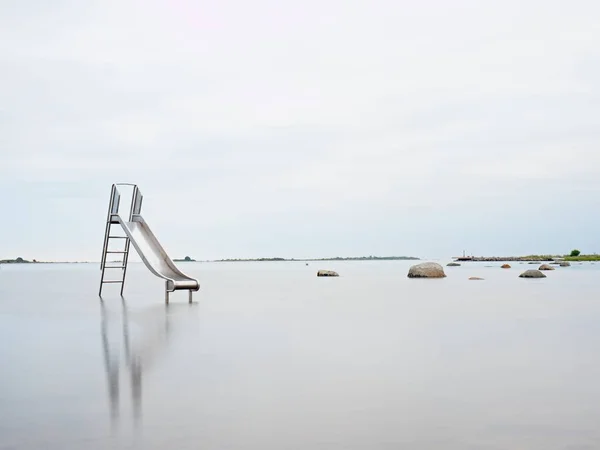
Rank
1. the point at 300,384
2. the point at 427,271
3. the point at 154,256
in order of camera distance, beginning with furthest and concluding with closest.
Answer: the point at 427,271 → the point at 154,256 → the point at 300,384

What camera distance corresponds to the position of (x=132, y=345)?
7.89 m

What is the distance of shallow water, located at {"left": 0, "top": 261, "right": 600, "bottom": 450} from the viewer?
379 cm

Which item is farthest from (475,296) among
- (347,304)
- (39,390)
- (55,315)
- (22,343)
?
(39,390)

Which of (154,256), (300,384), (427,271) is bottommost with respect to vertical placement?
(300,384)

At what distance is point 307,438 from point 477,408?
147cm

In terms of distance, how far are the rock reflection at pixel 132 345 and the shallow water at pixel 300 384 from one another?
0.03 metres

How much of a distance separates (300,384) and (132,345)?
3304mm

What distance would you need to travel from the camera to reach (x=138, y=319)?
1159 centimetres

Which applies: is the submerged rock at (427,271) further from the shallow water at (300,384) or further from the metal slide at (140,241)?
the shallow water at (300,384)

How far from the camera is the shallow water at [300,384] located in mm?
3793

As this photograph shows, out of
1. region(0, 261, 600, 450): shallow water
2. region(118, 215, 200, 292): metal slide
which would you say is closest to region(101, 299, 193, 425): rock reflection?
region(0, 261, 600, 450): shallow water

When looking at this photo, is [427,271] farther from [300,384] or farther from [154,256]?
[300,384]

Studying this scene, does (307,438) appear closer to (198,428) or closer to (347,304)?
(198,428)

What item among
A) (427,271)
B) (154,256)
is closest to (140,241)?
(154,256)
